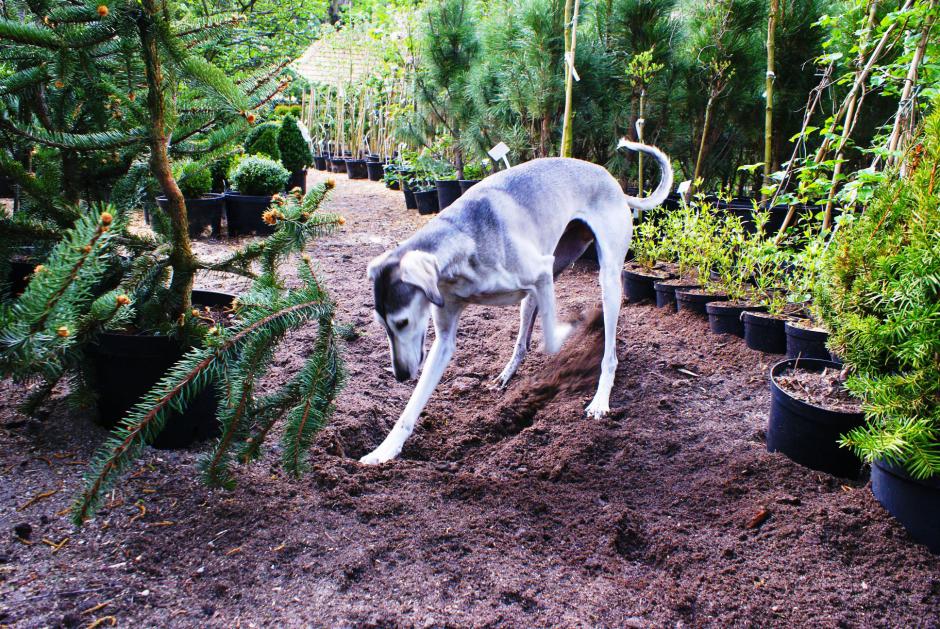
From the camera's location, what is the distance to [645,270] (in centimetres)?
593

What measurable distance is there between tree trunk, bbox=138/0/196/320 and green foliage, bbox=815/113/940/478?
9.44ft

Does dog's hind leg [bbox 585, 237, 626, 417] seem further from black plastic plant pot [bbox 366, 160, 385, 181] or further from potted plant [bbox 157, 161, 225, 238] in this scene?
black plastic plant pot [bbox 366, 160, 385, 181]

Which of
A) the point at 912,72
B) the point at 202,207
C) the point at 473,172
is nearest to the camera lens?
the point at 912,72

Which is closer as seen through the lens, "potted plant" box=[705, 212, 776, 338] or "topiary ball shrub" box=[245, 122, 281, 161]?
"potted plant" box=[705, 212, 776, 338]

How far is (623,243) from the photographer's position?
13.3ft

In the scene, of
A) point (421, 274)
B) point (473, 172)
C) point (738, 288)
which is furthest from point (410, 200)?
point (421, 274)

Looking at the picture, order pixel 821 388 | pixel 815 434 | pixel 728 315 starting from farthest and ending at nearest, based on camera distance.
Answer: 1. pixel 728 315
2. pixel 821 388
3. pixel 815 434

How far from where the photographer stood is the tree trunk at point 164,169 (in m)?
2.24

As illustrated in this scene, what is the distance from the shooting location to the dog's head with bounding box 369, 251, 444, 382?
8.98 feet

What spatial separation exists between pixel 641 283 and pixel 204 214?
5.87 metres

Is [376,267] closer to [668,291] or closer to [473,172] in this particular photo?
[668,291]

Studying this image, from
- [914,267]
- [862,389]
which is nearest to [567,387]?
[862,389]

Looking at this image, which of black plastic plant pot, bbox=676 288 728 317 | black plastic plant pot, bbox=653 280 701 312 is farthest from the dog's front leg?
black plastic plant pot, bbox=653 280 701 312

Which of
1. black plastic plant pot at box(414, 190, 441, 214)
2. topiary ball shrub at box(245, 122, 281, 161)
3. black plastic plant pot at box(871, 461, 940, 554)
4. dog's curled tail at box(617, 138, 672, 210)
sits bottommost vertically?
black plastic plant pot at box(414, 190, 441, 214)
